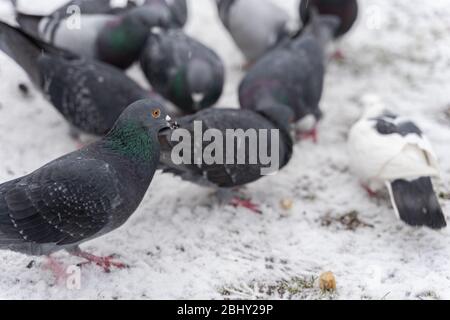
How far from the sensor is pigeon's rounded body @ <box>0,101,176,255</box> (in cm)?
388

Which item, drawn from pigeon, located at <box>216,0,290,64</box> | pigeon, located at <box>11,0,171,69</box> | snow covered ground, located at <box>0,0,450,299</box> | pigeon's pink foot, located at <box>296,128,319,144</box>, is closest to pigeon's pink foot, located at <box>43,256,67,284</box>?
snow covered ground, located at <box>0,0,450,299</box>

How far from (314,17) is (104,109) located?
255 cm

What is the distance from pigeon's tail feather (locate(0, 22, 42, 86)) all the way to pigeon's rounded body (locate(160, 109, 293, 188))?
165cm

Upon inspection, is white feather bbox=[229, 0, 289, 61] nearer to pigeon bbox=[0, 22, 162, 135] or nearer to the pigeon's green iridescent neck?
pigeon bbox=[0, 22, 162, 135]

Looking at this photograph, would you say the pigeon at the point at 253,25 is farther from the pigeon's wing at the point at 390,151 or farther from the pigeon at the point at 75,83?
the pigeon's wing at the point at 390,151

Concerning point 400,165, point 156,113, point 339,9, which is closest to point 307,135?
point 400,165

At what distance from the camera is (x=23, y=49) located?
552cm

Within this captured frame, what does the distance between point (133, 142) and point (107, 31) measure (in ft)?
8.27

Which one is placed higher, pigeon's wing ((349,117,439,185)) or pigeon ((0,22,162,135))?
pigeon ((0,22,162,135))

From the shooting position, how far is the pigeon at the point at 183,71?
5.80m

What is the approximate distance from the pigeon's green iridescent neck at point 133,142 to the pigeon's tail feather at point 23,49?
1.85 m

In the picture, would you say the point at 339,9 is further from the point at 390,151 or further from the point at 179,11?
the point at 390,151

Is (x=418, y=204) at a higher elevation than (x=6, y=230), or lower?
lower

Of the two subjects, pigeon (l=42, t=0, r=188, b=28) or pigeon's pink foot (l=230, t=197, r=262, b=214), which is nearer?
pigeon's pink foot (l=230, t=197, r=262, b=214)
